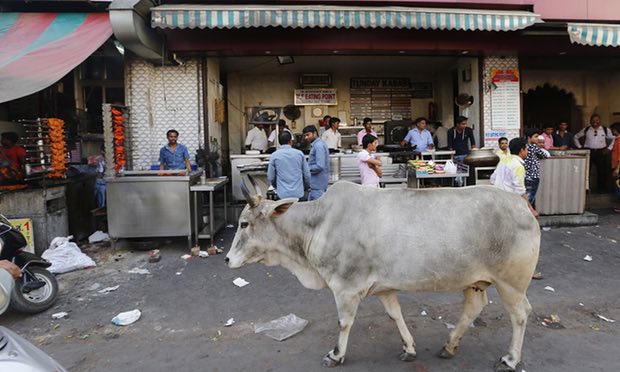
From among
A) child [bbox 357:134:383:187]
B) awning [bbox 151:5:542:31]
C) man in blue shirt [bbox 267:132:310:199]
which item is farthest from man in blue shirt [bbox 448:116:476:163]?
man in blue shirt [bbox 267:132:310:199]

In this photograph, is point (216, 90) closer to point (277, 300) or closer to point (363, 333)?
point (277, 300)

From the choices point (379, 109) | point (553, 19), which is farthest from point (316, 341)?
point (379, 109)

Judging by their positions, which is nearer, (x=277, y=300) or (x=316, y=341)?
(x=316, y=341)

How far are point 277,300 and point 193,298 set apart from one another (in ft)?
3.39

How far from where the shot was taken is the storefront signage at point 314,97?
12.9 m

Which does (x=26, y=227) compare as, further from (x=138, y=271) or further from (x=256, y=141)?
(x=256, y=141)

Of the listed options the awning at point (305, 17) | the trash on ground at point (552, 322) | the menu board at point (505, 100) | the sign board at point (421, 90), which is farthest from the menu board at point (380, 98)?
the trash on ground at point (552, 322)

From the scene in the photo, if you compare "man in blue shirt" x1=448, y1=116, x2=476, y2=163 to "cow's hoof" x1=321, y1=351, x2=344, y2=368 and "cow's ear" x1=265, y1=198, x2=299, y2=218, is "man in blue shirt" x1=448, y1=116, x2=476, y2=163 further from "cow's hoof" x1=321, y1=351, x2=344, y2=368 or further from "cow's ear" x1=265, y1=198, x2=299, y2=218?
"cow's hoof" x1=321, y1=351, x2=344, y2=368

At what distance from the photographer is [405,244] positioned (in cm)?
329

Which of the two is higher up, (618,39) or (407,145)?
(618,39)

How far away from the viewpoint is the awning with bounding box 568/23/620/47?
827 centimetres

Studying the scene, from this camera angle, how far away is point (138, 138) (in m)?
8.98

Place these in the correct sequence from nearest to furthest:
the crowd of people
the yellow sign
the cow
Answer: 1. the cow
2. the yellow sign
3. the crowd of people

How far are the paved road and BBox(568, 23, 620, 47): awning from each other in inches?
168
